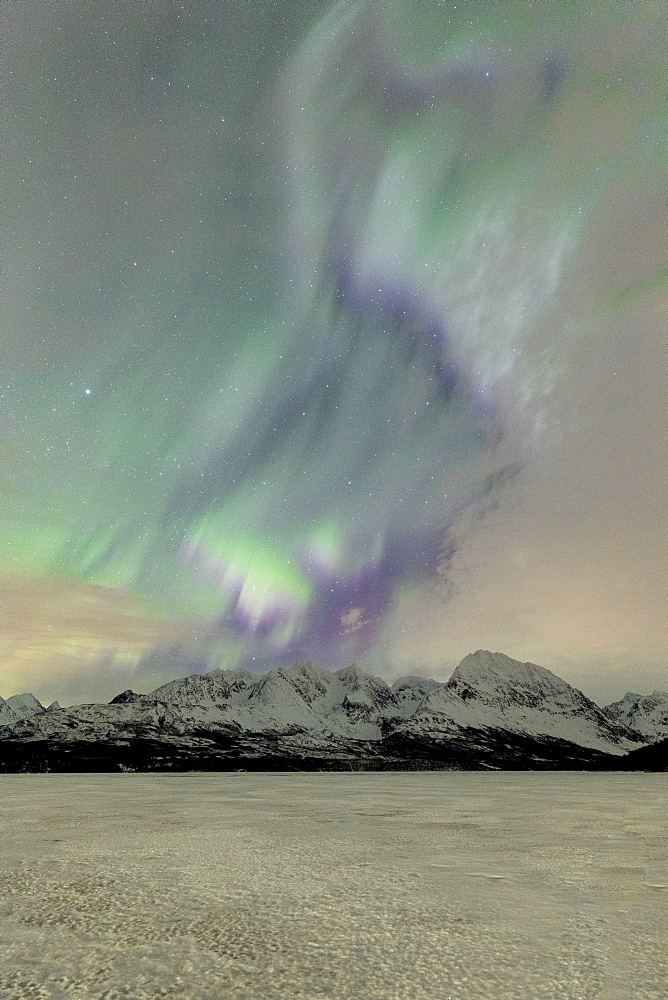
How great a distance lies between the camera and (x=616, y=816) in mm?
37031

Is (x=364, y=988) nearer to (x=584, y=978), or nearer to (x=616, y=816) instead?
(x=584, y=978)

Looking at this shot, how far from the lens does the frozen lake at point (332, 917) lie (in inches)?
351

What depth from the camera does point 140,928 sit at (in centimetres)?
1171

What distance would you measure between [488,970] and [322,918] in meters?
4.22

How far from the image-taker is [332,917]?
1242cm

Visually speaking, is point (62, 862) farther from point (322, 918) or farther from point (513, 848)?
point (513, 848)

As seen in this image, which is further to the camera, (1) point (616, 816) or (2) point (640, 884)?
(1) point (616, 816)

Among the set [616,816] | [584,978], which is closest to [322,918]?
[584,978]

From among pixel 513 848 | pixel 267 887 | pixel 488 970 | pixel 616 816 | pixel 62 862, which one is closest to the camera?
pixel 488 970

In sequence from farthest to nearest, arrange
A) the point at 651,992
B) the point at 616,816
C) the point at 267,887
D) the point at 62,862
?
the point at 616,816
the point at 62,862
the point at 267,887
the point at 651,992

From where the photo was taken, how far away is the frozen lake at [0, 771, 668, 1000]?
891 centimetres

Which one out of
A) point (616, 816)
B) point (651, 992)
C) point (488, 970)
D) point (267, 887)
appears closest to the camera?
point (651, 992)

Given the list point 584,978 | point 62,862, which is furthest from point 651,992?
point 62,862

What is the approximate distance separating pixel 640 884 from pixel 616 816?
991 inches
